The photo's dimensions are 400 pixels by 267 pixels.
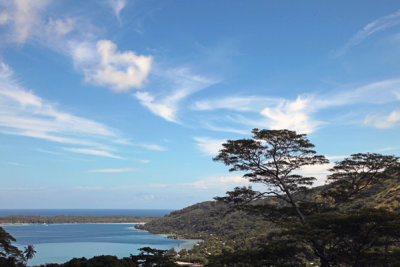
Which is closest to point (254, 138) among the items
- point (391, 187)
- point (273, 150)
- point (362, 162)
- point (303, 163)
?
point (273, 150)

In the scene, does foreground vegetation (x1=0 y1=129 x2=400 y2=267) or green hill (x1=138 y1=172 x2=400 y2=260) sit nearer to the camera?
foreground vegetation (x1=0 y1=129 x2=400 y2=267)

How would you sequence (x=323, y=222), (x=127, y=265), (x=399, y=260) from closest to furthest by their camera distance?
(x=399, y=260) → (x=323, y=222) → (x=127, y=265)

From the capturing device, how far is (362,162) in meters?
19.9

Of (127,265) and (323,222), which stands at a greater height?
(323,222)

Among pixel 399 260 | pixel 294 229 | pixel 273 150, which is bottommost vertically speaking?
pixel 399 260

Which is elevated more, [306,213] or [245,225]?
[306,213]

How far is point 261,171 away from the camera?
20.2m

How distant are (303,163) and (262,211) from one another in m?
4.49

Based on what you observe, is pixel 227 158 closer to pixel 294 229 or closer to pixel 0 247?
pixel 294 229

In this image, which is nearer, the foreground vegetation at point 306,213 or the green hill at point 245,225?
the foreground vegetation at point 306,213

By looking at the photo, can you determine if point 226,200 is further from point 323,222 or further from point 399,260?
point 399,260

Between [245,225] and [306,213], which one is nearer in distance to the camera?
[306,213]

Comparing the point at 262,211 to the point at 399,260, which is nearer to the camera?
the point at 399,260

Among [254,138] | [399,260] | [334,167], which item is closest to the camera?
[399,260]
